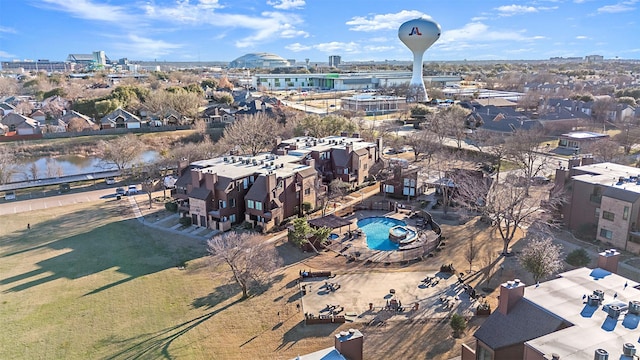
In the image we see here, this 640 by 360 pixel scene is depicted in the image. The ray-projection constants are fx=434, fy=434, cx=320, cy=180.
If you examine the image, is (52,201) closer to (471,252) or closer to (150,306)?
(150,306)

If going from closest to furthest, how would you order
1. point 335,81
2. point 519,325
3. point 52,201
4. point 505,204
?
1. point 519,325
2. point 505,204
3. point 52,201
4. point 335,81

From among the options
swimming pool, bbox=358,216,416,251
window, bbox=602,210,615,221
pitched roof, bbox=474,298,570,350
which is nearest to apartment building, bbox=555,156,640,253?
window, bbox=602,210,615,221

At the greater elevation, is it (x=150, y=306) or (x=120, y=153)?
(x=120, y=153)

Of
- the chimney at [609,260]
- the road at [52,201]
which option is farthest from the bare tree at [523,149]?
the road at [52,201]

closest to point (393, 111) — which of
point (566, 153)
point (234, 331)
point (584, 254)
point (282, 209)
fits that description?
point (566, 153)

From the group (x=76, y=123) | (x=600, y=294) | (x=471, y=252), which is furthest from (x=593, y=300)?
(x=76, y=123)

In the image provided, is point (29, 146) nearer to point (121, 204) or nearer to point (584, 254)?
point (121, 204)

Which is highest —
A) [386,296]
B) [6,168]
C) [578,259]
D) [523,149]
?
[523,149]
